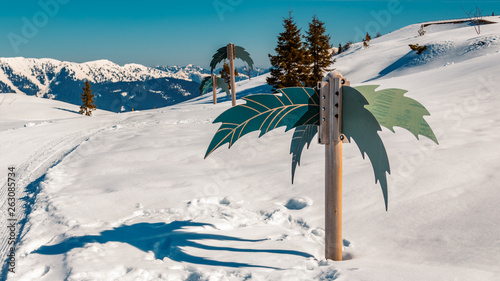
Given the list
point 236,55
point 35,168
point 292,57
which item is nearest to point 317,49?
point 292,57

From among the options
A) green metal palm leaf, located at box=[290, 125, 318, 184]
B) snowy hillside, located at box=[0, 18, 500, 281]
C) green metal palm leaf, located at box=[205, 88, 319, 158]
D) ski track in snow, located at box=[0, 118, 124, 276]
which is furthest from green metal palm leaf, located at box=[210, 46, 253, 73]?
green metal palm leaf, located at box=[205, 88, 319, 158]

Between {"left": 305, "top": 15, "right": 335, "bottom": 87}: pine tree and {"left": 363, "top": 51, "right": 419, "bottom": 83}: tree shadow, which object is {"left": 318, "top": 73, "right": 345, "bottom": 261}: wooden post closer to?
{"left": 363, "top": 51, "right": 419, "bottom": 83}: tree shadow

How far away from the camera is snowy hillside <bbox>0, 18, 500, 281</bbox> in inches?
145

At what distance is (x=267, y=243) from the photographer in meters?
4.36

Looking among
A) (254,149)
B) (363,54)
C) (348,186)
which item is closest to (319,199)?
(348,186)

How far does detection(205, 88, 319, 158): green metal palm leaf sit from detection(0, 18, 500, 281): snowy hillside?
1528 millimetres

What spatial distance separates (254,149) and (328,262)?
5221mm

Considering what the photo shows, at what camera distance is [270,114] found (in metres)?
3.74

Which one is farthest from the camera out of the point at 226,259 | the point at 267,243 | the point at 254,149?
the point at 254,149

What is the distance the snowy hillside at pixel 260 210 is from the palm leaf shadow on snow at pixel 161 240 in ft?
0.08

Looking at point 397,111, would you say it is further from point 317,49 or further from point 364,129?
point 317,49

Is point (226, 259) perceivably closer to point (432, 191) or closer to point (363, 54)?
point (432, 191)

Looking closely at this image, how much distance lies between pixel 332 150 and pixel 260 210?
231 cm

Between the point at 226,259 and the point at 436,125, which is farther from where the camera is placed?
the point at 436,125
